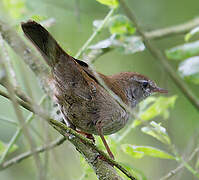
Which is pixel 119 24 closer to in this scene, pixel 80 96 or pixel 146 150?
pixel 80 96

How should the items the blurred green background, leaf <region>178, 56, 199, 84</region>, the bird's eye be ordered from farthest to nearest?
the blurred green background, the bird's eye, leaf <region>178, 56, 199, 84</region>

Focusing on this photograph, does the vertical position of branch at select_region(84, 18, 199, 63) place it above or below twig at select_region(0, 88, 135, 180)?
above

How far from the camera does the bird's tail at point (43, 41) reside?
3422 millimetres

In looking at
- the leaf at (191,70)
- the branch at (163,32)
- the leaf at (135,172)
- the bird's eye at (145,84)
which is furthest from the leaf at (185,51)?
the bird's eye at (145,84)

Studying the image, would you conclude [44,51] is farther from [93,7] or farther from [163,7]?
[163,7]

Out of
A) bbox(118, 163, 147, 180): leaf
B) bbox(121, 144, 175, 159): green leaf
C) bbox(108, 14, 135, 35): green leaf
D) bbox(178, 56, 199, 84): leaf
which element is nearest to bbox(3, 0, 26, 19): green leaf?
bbox(108, 14, 135, 35): green leaf

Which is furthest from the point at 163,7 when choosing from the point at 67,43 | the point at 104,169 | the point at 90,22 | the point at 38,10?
the point at 104,169

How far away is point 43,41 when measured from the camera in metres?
3.56

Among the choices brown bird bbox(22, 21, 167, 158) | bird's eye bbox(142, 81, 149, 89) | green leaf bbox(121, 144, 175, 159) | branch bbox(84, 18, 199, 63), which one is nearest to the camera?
green leaf bbox(121, 144, 175, 159)

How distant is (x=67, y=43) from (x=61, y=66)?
334 cm

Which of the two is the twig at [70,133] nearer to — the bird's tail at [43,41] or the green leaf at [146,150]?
the green leaf at [146,150]

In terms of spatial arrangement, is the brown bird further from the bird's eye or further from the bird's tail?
the bird's eye

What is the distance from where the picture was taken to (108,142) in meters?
3.79

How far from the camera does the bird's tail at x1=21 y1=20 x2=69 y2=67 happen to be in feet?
11.2
